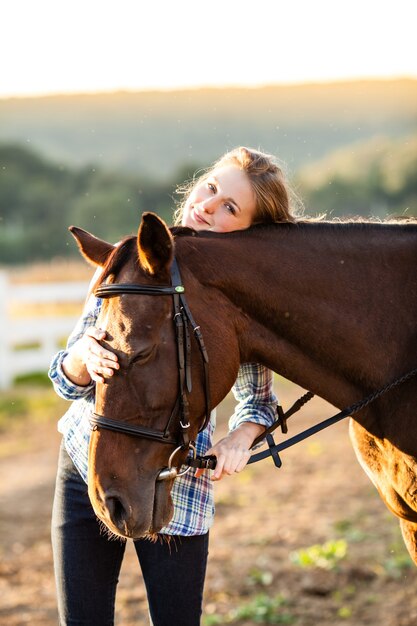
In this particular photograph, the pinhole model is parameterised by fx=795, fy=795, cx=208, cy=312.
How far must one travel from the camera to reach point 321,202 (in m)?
44.1

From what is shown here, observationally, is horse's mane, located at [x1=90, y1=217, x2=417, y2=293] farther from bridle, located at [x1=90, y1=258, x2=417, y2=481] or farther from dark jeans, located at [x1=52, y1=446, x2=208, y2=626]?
dark jeans, located at [x1=52, y1=446, x2=208, y2=626]

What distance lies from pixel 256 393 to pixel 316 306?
439 mm

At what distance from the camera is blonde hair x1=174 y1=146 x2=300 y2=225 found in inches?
117

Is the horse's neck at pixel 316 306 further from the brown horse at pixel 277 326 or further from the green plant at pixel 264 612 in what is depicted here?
the green plant at pixel 264 612

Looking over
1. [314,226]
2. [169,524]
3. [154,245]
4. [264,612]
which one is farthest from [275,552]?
[154,245]

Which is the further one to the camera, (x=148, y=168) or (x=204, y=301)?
(x=148, y=168)

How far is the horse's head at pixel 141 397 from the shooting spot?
2428mm

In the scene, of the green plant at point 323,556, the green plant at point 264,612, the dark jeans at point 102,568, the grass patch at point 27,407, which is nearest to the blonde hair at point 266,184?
the dark jeans at point 102,568

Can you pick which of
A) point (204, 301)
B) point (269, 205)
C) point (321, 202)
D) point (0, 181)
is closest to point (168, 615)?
point (204, 301)

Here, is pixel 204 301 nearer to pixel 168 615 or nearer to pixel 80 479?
pixel 80 479

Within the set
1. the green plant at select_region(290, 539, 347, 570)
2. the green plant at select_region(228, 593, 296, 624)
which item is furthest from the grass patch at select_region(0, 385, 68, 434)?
the green plant at select_region(228, 593, 296, 624)

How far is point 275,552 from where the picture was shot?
5527 mm

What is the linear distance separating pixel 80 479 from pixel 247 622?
220cm

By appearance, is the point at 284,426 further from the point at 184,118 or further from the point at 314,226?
the point at 184,118
